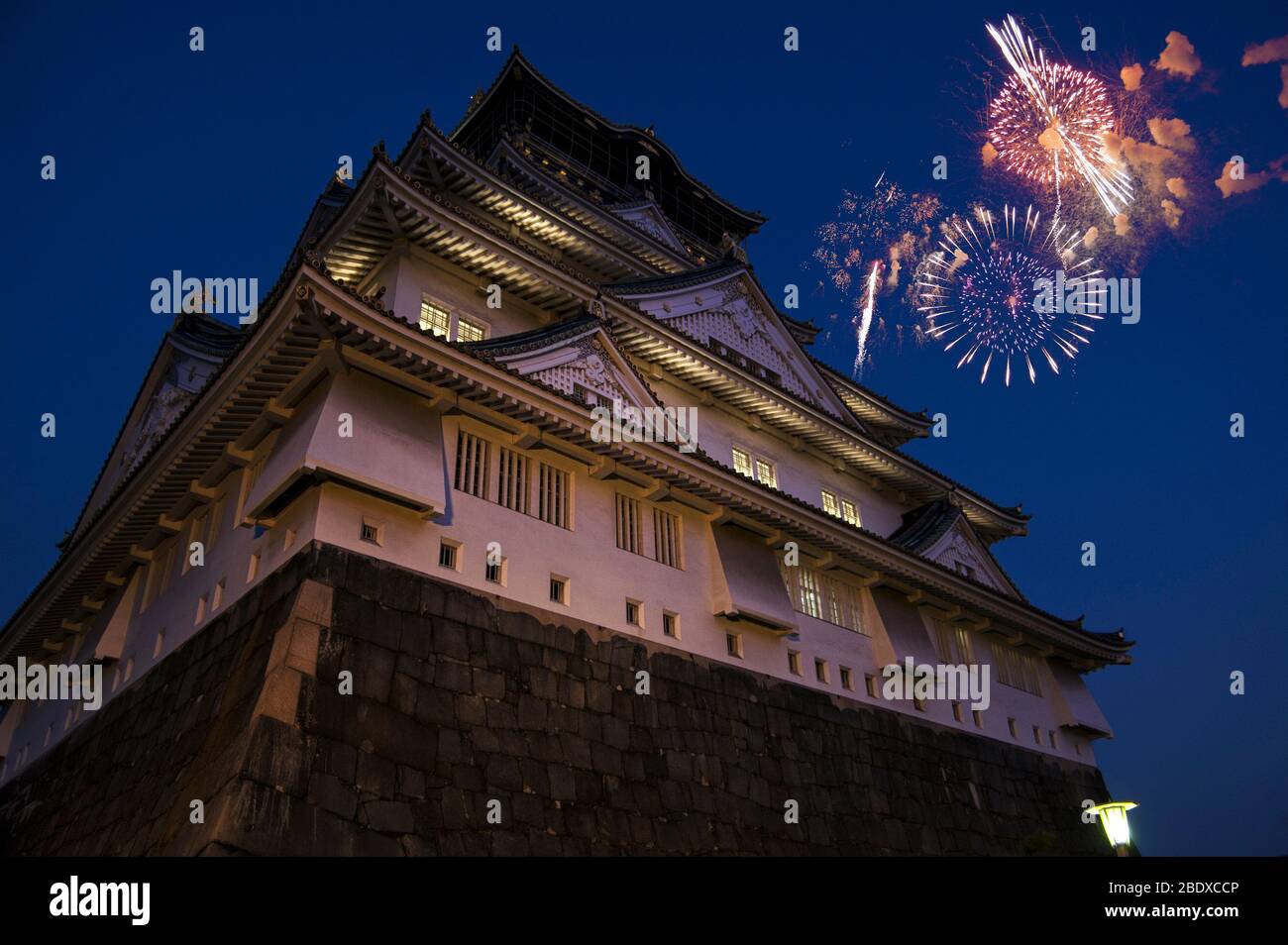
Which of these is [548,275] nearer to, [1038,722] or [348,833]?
[348,833]

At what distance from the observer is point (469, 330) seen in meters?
20.2

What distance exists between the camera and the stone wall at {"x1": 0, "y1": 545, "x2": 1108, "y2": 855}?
11.6m

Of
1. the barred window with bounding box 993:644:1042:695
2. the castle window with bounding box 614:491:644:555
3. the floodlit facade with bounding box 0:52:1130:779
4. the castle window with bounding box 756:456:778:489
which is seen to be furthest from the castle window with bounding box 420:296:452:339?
the barred window with bounding box 993:644:1042:695

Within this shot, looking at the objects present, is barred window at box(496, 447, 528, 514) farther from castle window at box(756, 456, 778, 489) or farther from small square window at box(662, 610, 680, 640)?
castle window at box(756, 456, 778, 489)

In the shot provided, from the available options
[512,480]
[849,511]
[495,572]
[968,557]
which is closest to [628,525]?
[512,480]

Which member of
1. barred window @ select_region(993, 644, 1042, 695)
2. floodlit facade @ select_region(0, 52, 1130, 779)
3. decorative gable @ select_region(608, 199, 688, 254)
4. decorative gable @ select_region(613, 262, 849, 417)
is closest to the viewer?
floodlit facade @ select_region(0, 52, 1130, 779)

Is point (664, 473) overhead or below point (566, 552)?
overhead

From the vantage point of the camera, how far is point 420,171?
23016 mm

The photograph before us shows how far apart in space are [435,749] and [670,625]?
6.33 m

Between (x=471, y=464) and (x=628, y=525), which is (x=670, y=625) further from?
(x=471, y=464)

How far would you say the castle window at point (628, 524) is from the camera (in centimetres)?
1817

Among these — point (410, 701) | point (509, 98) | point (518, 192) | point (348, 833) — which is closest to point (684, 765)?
point (410, 701)

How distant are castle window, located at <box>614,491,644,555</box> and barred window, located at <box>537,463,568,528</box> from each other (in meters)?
1.40
